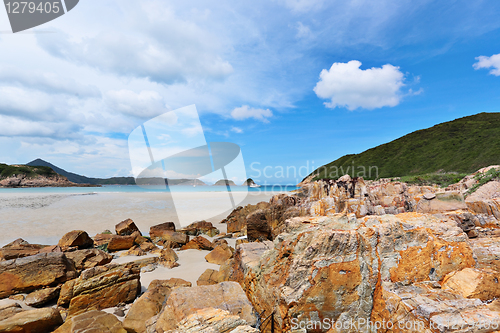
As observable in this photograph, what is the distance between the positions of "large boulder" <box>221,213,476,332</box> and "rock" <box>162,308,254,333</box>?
2.37ft

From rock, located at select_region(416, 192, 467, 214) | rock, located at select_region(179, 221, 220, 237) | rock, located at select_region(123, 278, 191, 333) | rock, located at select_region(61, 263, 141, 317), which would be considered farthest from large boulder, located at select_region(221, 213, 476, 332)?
rock, located at select_region(179, 221, 220, 237)

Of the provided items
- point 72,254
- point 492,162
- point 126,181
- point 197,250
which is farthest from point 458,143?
point 126,181

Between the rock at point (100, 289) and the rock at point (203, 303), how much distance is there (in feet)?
9.94

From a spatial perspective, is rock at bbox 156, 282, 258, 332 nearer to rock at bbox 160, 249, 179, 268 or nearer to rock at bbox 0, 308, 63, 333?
rock at bbox 0, 308, 63, 333

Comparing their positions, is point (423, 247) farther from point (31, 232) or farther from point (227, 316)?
point (31, 232)

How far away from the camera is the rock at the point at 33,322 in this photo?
416 centimetres

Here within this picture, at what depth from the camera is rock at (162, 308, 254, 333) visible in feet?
9.54

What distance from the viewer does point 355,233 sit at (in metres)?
3.76

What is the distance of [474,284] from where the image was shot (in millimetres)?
3396

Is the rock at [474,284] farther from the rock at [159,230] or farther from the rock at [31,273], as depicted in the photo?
the rock at [159,230]

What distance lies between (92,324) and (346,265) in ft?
15.8

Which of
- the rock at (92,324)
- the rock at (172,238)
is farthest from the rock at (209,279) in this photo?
the rock at (172,238)

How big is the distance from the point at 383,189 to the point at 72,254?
1797 cm

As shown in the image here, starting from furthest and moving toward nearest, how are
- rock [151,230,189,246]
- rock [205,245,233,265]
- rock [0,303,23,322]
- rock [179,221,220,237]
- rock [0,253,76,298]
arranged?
rock [179,221,220,237]
rock [151,230,189,246]
rock [205,245,233,265]
rock [0,253,76,298]
rock [0,303,23,322]
